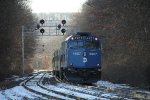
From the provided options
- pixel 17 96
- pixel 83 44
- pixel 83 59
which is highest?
pixel 83 44

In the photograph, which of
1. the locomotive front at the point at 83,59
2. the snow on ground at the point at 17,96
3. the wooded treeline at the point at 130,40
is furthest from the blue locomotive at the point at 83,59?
the snow on ground at the point at 17,96

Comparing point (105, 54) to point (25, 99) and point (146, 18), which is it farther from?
point (25, 99)

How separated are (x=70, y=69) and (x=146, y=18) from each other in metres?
6.45

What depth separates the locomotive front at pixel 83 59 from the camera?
31250mm

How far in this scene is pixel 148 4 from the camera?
30547 millimetres

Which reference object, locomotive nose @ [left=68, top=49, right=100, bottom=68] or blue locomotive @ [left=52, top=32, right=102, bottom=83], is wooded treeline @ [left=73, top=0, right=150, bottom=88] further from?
locomotive nose @ [left=68, top=49, right=100, bottom=68]

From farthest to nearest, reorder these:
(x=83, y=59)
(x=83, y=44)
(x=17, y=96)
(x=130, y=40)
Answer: (x=130, y=40) < (x=83, y=44) < (x=83, y=59) < (x=17, y=96)

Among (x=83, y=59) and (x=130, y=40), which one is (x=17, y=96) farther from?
(x=130, y=40)

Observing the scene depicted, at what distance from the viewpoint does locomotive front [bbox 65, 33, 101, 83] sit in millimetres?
31250

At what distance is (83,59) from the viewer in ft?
104

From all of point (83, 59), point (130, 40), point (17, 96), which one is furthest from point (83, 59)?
point (17, 96)

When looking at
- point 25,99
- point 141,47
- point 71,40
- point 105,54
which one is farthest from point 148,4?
point 105,54

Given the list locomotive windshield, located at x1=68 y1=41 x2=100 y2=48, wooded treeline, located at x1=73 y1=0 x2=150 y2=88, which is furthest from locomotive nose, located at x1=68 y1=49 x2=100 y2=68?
wooded treeline, located at x1=73 y1=0 x2=150 y2=88

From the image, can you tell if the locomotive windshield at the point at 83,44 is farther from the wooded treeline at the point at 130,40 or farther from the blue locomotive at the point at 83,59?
the wooded treeline at the point at 130,40
